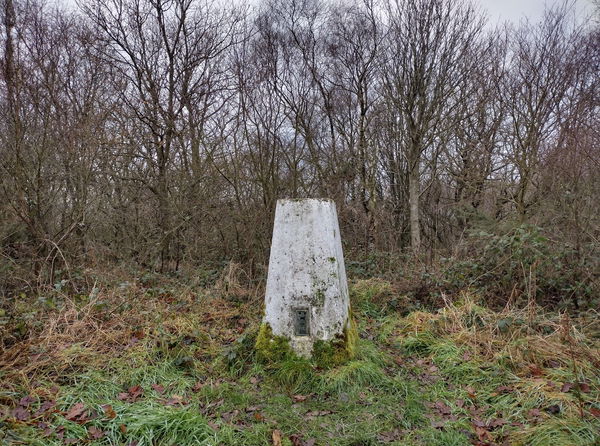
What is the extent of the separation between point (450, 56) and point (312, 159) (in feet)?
13.4

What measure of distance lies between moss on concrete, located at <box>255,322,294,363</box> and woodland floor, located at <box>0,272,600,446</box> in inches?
4.2

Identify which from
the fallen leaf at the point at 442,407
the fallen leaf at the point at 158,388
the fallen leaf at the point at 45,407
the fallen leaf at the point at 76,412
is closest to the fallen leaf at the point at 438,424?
the fallen leaf at the point at 442,407

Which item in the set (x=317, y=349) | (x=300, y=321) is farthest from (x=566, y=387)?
(x=300, y=321)

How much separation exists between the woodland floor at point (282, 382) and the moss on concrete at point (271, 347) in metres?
0.11

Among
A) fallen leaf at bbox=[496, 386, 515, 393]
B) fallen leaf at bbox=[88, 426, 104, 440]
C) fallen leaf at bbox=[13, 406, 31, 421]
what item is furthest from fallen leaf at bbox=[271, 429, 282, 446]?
fallen leaf at bbox=[496, 386, 515, 393]

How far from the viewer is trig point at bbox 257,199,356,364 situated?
4.03 metres

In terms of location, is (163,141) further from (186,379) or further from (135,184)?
(186,379)

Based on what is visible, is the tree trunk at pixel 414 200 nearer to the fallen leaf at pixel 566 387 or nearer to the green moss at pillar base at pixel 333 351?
the green moss at pillar base at pixel 333 351

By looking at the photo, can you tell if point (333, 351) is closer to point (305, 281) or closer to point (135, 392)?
point (305, 281)

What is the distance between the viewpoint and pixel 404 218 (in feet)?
39.1

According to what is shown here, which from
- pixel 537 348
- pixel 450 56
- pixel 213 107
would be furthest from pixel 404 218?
pixel 537 348

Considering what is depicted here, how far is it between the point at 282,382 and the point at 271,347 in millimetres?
393

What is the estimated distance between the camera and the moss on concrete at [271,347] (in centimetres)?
402

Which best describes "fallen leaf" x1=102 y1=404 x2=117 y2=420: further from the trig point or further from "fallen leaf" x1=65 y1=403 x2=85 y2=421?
the trig point
